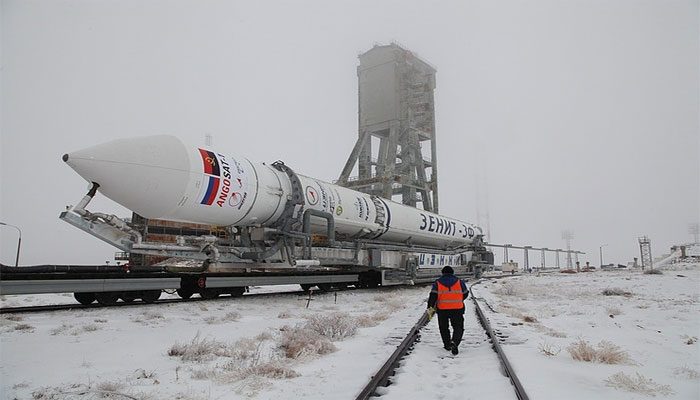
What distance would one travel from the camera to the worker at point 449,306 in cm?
626

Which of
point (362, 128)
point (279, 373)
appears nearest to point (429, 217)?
point (279, 373)

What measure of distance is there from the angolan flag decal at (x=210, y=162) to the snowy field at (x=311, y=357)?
3.08 metres

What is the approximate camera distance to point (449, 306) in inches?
255

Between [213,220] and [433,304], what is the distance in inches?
223

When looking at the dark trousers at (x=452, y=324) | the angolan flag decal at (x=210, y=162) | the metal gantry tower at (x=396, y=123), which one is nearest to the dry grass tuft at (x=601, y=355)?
the dark trousers at (x=452, y=324)

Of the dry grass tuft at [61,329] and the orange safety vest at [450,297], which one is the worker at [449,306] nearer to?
the orange safety vest at [450,297]

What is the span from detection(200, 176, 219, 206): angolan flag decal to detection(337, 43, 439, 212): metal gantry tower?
2641 cm

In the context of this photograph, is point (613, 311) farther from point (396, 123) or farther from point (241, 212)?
point (396, 123)

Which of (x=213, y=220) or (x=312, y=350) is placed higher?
(x=213, y=220)

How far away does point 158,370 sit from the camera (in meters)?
5.08

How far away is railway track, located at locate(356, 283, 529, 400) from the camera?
13.9ft

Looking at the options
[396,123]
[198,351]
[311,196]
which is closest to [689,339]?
[198,351]

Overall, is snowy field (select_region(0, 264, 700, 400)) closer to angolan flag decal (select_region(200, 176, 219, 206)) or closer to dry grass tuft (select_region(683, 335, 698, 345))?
dry grass tuft (select_region(683, 335, 698, 345))

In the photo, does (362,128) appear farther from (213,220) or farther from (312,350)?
(312,350)
